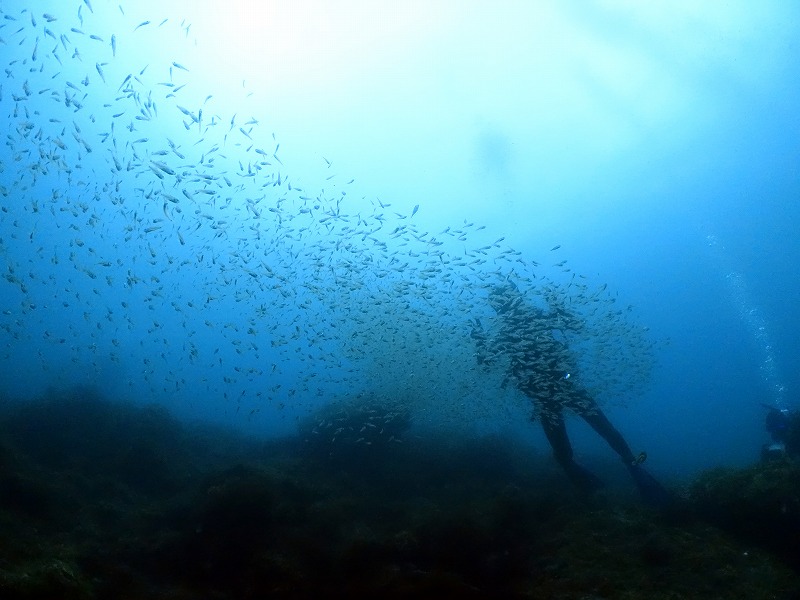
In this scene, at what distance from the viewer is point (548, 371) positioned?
11961mm

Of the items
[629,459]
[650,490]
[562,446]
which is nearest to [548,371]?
[562,446]

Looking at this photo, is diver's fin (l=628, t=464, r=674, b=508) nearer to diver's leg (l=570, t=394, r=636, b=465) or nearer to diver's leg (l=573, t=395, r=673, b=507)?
diver's leg (l=573, t=395, r=673, b=507)

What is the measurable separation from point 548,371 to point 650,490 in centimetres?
361

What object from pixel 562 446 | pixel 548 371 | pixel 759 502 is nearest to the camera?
pixel 759 502

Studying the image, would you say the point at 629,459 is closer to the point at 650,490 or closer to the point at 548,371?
the point at 650,490

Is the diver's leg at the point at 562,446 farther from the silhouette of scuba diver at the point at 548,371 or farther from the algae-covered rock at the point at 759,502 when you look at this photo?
the algae-covered rock at the point at 759,502

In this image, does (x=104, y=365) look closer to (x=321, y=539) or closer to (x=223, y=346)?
(x=321, y=539)

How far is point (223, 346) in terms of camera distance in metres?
122

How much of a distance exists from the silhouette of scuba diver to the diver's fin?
0.20 metres

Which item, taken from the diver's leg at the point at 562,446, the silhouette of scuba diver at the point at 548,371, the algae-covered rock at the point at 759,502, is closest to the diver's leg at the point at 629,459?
the silhouette of scuba diver at the point at 548,371

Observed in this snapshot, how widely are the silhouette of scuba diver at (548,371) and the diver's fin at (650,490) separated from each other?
202mm

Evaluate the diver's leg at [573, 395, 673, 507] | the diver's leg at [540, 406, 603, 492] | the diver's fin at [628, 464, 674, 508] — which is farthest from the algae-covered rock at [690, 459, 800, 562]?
the diver's leg at [540, 406, 603, 492]

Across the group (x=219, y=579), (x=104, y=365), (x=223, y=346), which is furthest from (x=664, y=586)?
(x=223, y=346)

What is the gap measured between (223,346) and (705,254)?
111 m
